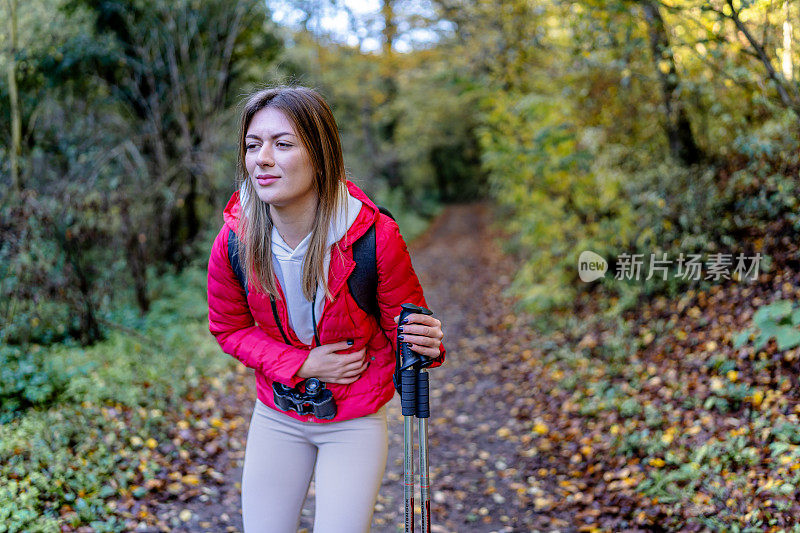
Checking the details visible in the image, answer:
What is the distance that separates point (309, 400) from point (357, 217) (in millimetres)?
709

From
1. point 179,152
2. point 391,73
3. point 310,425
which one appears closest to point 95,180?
point 179,152

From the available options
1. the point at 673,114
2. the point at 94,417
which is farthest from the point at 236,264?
the point at 673,114

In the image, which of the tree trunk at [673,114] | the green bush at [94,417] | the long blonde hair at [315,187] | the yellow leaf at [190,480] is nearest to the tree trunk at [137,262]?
the green bush at [94,417]

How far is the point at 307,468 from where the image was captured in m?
2.31

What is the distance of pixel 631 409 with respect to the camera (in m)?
5.12

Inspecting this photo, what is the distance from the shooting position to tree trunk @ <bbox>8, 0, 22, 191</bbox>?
648 centimetres

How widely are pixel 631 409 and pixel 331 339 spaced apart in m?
3.79

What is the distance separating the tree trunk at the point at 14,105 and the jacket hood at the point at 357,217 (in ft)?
17.5

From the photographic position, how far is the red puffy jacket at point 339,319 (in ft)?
7.10

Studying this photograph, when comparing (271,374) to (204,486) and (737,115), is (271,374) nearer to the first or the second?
(204,486)
